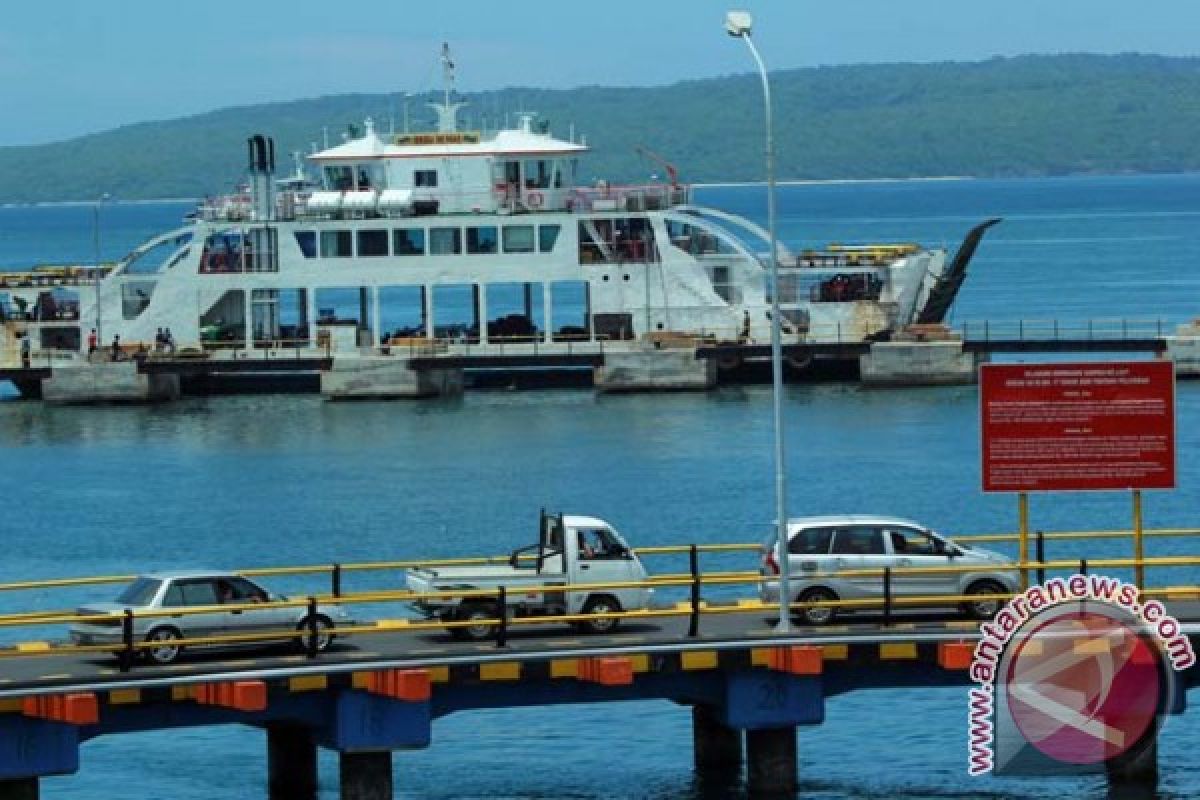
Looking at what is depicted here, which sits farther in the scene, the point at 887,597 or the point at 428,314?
the point at 428,314

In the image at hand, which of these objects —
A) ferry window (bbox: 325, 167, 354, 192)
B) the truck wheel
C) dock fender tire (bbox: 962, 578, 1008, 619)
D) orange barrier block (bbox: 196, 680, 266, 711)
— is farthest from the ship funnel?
orange barrier block (bbox: 196, 680, 266, 711)

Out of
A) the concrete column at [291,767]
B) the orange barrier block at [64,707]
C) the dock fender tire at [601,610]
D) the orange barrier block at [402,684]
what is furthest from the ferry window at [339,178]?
the orange barrier block at [64,707]

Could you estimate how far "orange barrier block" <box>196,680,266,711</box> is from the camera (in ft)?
121

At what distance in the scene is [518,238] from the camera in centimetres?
10206

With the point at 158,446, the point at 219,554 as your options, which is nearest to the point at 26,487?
the point at 158,446

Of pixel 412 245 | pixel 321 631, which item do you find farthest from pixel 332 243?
pixel 321 631

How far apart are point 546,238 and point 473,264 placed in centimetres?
246

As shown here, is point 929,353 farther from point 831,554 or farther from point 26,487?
point 831,554

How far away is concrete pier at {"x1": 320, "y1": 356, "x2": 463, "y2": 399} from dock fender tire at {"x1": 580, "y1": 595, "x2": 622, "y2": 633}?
2271 inches

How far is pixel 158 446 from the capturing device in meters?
88.9

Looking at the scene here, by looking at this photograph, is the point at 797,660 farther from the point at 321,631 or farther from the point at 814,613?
the point at 321,631

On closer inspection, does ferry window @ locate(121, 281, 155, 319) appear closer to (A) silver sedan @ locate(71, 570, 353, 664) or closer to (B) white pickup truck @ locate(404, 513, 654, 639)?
(B) white pickup truck @ locate(404, 513, 654, 639)

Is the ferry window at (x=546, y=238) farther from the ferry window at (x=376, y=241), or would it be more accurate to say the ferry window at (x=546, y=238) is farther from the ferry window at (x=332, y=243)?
the ferry window at (x=332, y=243)

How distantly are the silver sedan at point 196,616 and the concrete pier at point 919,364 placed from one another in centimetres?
5877
